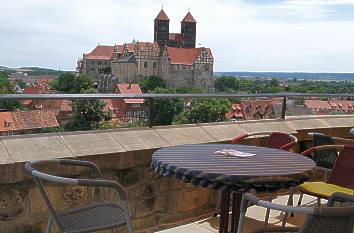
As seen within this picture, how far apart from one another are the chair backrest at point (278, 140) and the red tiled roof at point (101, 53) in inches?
4425

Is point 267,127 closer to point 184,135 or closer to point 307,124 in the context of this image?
point 307,124

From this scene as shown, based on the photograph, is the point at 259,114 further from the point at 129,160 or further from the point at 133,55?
the point at 133,55

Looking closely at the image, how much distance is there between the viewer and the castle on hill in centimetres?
9769

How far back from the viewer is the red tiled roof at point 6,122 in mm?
3254

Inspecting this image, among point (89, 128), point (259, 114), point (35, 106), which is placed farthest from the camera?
point (259, 114)

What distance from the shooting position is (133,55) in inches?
4011

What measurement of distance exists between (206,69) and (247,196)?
97.6m

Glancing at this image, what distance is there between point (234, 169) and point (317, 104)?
13.9 ft

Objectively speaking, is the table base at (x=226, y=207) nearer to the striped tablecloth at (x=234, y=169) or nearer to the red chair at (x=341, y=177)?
the striped tablecloth at (x=234, y=169)

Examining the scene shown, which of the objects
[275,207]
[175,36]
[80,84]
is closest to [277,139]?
[275,207]

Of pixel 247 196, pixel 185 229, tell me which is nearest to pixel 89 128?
pixel 185 229

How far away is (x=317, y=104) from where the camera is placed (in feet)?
21.2

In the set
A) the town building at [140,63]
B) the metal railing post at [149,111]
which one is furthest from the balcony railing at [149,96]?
the town building at [140,63]

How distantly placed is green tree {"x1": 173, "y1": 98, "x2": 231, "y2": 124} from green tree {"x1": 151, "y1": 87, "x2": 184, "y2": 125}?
0.07 meters
